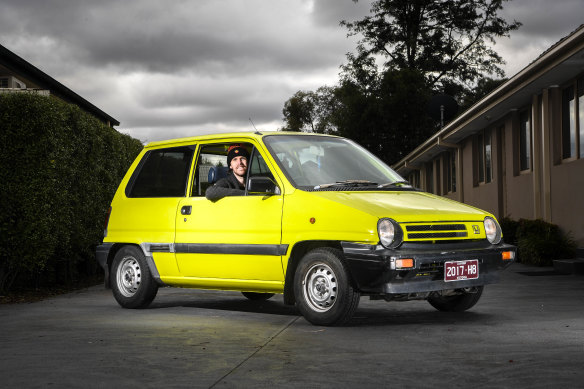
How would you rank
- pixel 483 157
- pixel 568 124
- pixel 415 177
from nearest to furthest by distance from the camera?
pixel 568 124
pixel 483 157
pixel 415 177

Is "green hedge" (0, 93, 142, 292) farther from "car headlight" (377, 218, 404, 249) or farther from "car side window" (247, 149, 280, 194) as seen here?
"car headlight" (377, 218, 404, 249)

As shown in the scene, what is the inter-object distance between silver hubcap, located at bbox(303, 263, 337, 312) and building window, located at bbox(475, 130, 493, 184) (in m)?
16.8

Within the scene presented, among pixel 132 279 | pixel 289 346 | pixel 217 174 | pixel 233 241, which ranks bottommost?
pixel 289 346

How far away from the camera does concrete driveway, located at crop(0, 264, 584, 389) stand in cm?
530

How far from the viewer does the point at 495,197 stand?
23.2m

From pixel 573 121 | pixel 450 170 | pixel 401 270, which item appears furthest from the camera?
pixel 450 170

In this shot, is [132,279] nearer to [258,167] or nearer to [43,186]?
[258,167]

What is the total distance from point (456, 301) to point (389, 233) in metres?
1.90

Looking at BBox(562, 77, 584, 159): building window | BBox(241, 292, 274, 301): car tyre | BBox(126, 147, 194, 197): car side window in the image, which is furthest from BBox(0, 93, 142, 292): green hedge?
BBox(562, 77, 584, 159): building window

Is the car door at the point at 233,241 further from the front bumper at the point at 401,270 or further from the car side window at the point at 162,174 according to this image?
the front bumper at the point at 401,270

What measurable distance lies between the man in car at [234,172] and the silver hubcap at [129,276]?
1563 millimetres

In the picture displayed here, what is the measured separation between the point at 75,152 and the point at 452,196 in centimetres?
2042

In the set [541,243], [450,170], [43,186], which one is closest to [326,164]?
[43,186]

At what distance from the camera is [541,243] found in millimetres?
16375
